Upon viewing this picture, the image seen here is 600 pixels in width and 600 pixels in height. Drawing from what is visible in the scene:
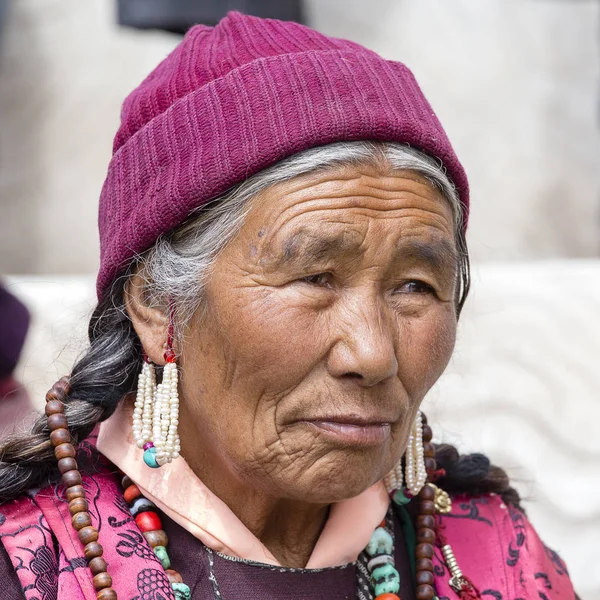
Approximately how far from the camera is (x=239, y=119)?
7.35 feet

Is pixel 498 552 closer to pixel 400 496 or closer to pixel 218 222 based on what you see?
pixel 400 496

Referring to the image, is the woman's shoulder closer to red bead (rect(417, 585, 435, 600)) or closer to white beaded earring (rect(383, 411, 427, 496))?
red bead (rect(417, 585, 435, 600))

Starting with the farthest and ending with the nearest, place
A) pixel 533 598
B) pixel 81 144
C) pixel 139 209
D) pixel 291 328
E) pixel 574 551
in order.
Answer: pixel 81 144 < pixel 574 551 < pixel 533 598 < pixel 139 209 < pixel 291 328

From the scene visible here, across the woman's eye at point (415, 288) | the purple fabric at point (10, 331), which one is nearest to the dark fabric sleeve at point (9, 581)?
the woman's eye at point (415, 288)

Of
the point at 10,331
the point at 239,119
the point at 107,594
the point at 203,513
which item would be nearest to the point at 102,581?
the point at 107,594

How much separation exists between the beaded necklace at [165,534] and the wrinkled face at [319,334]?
0.26 m

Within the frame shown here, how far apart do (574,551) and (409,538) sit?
244 centimetres

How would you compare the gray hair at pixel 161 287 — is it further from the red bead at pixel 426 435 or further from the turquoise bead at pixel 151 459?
the red bead at pixel 426 435

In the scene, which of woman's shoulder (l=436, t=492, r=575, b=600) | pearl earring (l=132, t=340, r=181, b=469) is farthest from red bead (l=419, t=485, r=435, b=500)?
pearl earring (l=132, t=340, r=181, b=469)

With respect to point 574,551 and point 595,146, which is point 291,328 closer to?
point 574,551

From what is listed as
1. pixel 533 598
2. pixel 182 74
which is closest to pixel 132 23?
pixel 182 74

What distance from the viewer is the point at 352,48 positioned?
2436 millimetres

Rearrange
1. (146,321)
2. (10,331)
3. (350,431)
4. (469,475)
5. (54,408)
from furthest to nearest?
(10,331) → (469,475) → (146,321) → (54,408) → (350,431)

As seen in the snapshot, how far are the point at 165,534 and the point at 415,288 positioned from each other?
33.3 inches
